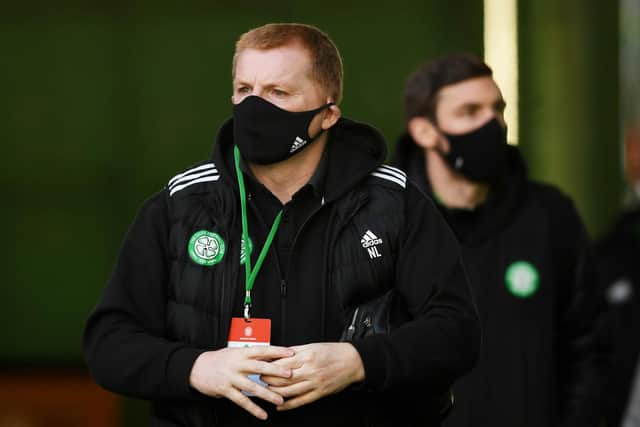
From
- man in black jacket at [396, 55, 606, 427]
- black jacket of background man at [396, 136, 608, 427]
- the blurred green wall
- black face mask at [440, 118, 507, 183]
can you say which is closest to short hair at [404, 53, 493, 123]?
man in black jacket at [396, 55, 606, 427]

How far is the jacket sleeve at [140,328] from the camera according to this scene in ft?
8.15

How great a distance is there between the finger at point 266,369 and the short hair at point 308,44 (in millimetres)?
668

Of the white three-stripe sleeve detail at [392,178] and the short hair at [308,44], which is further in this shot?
the white three-stripe sleeve detail at [392,178]

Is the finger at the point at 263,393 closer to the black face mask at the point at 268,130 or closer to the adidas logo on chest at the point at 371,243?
the adidas logo on chest at the point at 371,243

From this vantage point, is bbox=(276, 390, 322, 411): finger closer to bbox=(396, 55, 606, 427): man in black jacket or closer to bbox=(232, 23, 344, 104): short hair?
bbox=(232, 23, 344, 104): short hair

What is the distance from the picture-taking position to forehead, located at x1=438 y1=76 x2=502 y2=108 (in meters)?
4.12

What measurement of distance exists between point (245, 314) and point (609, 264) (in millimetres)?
4058

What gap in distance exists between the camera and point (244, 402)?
239cm

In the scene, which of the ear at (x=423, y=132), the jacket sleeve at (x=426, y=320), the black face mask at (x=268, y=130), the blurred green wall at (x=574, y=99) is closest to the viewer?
the jacket sleeve at (x=426, y=320)

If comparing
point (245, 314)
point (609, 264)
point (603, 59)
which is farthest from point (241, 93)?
point (603, 59)

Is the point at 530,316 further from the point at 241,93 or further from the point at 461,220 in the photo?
the point at 241,93

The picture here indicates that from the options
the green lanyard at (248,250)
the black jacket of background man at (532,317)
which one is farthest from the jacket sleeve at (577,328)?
the green lanyard at (248,250)

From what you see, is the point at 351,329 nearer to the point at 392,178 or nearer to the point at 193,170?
the point at 392,178

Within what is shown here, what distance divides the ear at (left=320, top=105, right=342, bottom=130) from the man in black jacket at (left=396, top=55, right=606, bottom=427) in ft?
4.34
